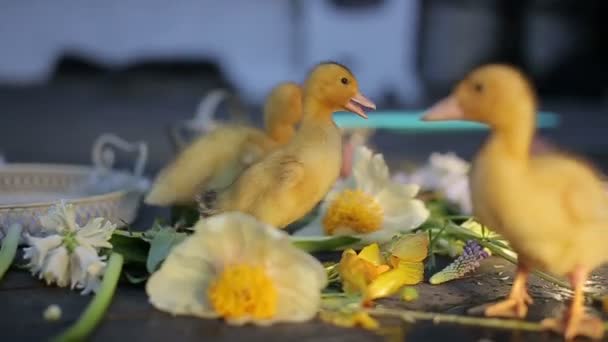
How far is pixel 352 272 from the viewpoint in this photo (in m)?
0.97

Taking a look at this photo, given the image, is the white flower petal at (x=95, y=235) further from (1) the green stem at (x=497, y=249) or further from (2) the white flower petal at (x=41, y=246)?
(1) the green stem at (x=497, y=249)

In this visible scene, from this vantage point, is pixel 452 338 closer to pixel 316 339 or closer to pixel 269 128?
pixel 316 339

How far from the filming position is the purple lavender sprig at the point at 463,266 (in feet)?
3.47

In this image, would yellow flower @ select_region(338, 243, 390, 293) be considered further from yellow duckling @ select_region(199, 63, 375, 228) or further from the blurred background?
the blurred background

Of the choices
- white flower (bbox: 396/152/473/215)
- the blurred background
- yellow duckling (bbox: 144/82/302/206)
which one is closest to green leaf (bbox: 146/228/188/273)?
yellow duckling (bbox: 144/82/302/206)

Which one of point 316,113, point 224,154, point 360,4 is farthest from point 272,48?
point 316,113

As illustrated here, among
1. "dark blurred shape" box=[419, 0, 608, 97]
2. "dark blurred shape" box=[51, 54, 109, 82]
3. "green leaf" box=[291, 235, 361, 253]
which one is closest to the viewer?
"green leaf" box=[291, 235, 361, 253]

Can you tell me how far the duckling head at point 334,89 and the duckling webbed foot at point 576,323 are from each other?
330 mm

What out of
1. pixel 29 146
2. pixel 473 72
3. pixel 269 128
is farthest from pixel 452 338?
pixel 29 146

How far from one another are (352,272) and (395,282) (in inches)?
2.2

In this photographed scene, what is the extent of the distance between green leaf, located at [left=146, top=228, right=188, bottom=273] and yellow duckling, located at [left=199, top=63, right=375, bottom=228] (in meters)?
0.07

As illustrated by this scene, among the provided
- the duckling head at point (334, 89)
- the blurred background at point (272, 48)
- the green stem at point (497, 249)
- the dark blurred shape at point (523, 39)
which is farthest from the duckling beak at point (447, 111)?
the dark blurred shape at point (523, 39)

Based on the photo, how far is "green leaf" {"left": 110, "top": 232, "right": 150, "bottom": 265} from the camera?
1.06 m

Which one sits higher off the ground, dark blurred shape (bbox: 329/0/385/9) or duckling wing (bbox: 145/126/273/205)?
duckling wing (bbox: 145/126/273/205)
